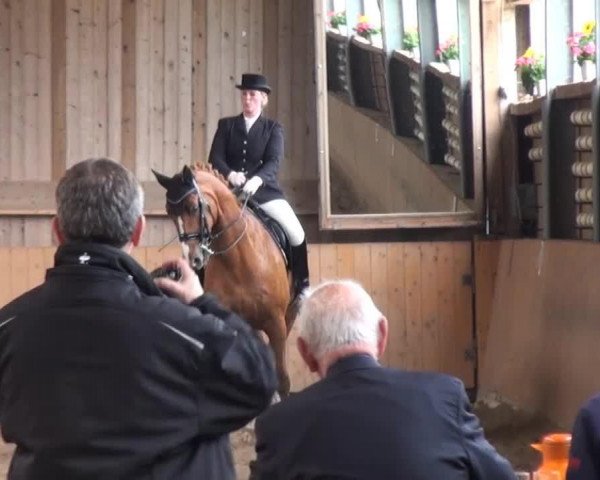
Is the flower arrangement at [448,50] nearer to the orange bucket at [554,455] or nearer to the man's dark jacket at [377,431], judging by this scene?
the orange bucket at [554,455]

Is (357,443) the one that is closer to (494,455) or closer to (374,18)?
(494,455)

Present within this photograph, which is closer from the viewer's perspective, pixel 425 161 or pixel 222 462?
pixel 222 462

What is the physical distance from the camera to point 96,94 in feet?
30.6

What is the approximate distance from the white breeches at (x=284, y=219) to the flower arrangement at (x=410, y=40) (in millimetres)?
1933

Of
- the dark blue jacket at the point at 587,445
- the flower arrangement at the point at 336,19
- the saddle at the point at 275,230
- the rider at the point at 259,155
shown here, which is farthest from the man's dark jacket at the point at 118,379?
the flower arrangement at the point at 336,19

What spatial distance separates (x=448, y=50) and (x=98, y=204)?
7.15 m

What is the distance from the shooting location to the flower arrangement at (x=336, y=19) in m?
8.89

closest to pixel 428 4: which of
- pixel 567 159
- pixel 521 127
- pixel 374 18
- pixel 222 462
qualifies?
pixel 374 18

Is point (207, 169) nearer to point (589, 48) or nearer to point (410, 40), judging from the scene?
point (589, 48)

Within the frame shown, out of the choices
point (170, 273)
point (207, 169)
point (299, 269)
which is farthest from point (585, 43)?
point (170, 273)

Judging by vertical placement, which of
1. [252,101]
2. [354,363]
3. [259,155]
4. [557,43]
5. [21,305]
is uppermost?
[557,43]

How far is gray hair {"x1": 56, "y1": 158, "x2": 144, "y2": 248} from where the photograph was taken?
7.54 feet

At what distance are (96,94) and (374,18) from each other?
81.6 inches

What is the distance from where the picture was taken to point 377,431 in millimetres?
2211
